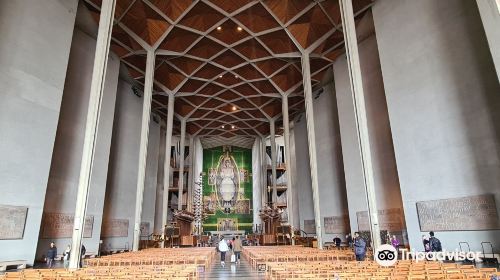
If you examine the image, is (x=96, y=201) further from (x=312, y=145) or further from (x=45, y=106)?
(x=312, y=145)

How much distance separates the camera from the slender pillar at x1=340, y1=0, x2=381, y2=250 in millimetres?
→ 10422

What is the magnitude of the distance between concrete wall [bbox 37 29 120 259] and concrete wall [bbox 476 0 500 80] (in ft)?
50.0

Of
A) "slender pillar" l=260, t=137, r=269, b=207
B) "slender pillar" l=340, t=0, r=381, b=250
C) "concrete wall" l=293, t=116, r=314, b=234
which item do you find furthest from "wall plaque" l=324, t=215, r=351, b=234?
"slender pillar" l=260, t=137, r=269, b=207

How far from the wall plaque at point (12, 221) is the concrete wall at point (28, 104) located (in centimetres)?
13

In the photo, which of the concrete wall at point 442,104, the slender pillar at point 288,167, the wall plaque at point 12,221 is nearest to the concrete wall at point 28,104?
the wall plaque at point 12,221

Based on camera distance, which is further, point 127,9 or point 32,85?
point 127,9

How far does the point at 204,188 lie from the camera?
36531 mm

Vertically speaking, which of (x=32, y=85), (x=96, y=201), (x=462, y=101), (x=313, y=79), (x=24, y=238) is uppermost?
(x=313, y=79)

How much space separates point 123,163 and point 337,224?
1364 centimetres

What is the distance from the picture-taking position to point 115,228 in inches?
694

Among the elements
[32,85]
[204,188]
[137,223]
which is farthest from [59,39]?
[204,188]

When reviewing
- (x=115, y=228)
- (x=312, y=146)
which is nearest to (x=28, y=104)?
(x=115, y=228)

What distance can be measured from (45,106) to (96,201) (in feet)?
18.1

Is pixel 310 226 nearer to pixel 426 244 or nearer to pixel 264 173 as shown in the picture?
pixel 264 173
